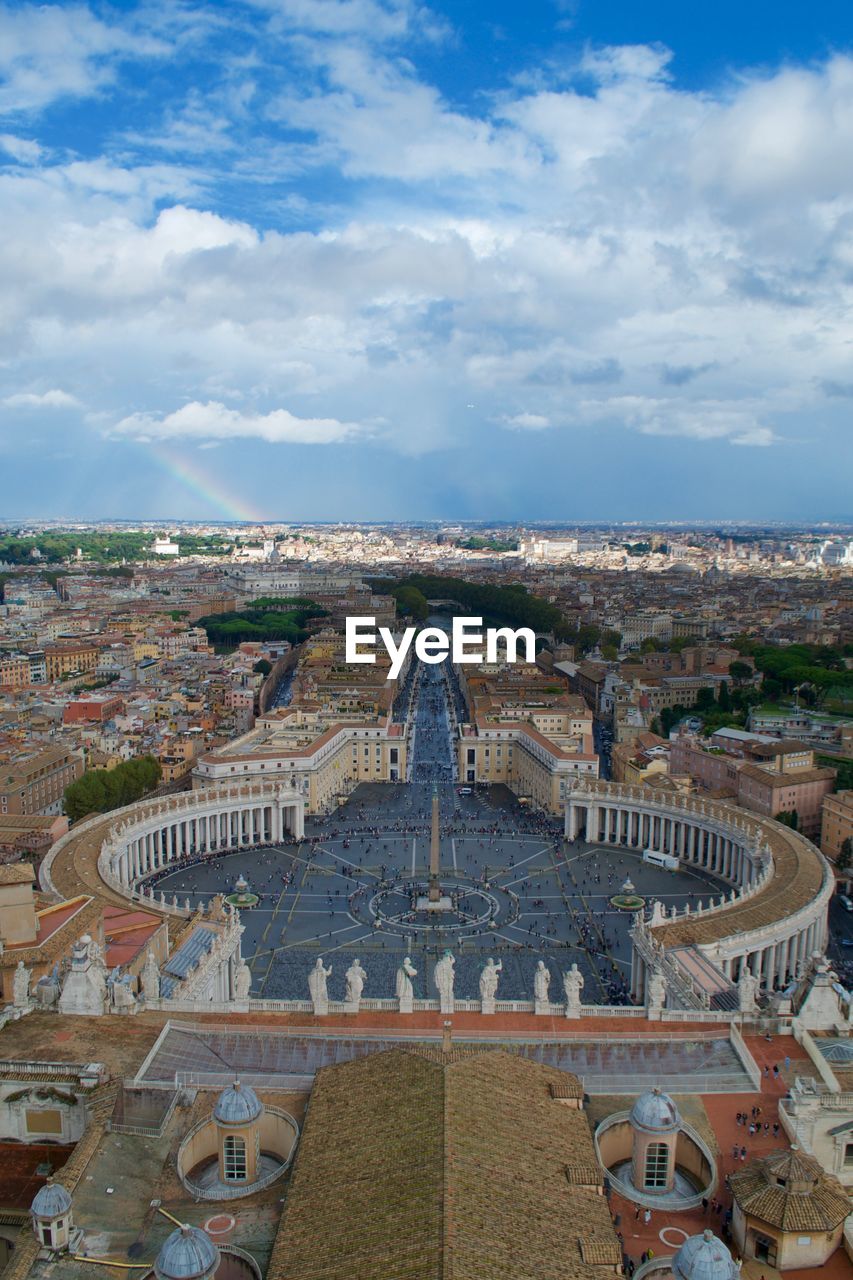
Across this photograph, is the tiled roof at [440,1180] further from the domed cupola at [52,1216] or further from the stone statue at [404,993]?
the stone statue at [404,993]

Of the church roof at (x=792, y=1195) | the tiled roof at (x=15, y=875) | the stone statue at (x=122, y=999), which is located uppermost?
the tiled roof at (x=15, y=875)

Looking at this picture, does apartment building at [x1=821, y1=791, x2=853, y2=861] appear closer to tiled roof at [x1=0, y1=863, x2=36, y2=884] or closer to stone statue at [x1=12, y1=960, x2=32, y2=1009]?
tiled roof at [x1=0, y1=863, x2=36, y2=884]

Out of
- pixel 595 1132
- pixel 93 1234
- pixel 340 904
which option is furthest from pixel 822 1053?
pixel 340 904

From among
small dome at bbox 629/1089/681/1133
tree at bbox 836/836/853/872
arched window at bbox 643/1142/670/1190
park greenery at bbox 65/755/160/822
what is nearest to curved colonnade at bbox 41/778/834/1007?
tree at bbox 836/836/853/872

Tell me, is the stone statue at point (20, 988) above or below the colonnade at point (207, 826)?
above

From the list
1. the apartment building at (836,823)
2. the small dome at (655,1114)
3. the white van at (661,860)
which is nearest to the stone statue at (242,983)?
the small dome at (655,1114)
